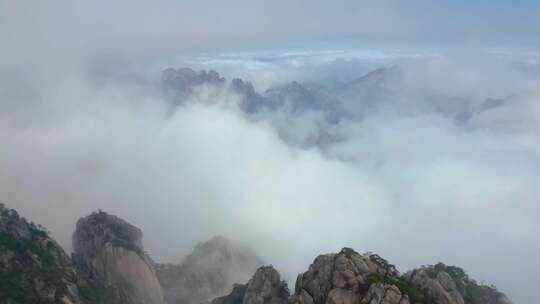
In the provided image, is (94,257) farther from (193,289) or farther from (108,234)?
(193,289)

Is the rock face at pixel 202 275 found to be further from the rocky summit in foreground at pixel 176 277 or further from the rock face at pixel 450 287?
the rock face at pixel 450 287

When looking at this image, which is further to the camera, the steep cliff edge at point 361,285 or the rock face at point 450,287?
the rock face at point 450,287

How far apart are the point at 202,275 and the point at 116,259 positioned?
1548 inches

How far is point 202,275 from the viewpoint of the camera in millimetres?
177000

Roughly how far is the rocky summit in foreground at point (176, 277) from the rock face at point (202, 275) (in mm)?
323

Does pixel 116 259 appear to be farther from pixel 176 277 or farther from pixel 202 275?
pixel 202 275

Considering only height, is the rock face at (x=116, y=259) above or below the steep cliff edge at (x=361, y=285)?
below

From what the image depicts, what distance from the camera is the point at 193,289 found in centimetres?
17125

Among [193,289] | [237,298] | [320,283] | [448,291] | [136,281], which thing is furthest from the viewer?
[193,289]

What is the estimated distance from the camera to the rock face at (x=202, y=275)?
168375 mm

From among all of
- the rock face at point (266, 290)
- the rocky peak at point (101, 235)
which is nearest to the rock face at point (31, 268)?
the rocky peak at point (101, 235)

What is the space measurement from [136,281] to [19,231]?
34.9m

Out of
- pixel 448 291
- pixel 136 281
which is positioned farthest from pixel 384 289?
pixel 136 281

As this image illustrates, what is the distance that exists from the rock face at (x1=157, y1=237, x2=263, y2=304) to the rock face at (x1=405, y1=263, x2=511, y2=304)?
267 ft
